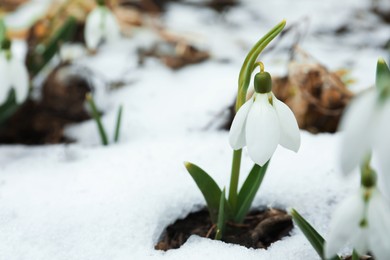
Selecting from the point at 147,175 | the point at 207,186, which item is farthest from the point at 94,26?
the point at 207,186

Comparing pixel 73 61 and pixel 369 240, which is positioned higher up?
pixel 369 240

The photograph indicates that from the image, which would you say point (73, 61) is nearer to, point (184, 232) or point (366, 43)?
point (184, 232)

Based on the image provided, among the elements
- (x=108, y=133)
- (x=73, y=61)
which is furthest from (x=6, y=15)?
(x=108, y=133)

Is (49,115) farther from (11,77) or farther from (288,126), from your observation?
(288,126)

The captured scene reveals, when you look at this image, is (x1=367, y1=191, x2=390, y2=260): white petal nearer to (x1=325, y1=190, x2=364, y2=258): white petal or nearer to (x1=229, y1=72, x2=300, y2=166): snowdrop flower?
(x1=325, y1=190, x2=364, y2=258): white petal

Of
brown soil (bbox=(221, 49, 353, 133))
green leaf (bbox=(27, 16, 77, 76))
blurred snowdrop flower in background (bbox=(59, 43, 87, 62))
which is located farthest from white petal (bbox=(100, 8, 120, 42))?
brown soil (bbox=(221, 49, 353, 133))

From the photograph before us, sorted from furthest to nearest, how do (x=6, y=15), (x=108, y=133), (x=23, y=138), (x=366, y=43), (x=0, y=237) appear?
(x=6, y=15), (x=366, y=43), (x=23, y=138), (x=108, y=133), (x=0, y=237)
